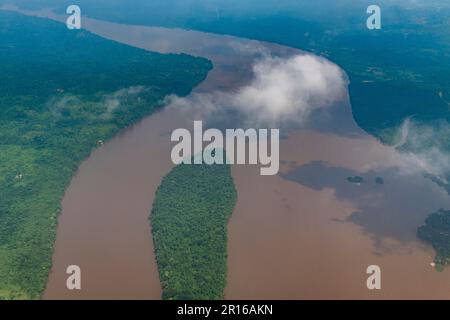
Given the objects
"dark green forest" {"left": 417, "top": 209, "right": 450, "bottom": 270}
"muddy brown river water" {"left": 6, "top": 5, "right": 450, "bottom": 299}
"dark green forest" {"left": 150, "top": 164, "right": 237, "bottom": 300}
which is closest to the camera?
"dark green forest" {"left": 150, "top": 164, "right": 237, "bottom": 300}

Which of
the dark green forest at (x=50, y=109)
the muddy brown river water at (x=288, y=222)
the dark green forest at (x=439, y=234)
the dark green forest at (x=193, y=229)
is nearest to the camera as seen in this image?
the dark green forest at (x=193, y=229)

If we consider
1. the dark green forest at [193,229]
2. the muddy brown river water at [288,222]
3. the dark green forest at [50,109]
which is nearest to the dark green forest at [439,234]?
the muddy brown river water at [288,222]

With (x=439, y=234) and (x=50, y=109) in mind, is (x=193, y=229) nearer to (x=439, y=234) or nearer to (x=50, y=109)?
(x=439, y=234)

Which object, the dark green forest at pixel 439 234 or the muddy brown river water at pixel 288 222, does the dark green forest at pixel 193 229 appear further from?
the dark green forest at pixel 439 234

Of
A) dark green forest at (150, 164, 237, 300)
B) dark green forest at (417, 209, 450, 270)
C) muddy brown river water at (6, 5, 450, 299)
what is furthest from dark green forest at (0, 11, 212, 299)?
dark green forest at (417, 209, 450, 270)

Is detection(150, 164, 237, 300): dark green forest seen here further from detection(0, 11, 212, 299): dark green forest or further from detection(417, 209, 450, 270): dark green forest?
detection(417, 209, 450, 270): dark green forest

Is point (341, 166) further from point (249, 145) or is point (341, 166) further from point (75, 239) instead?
point (75, 239)
